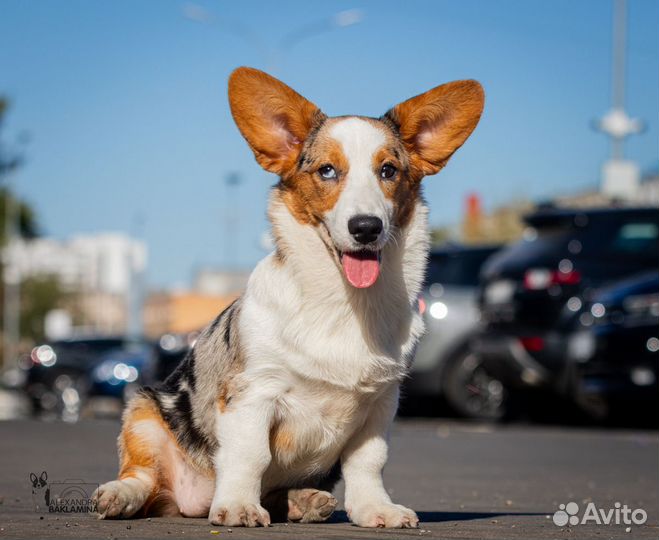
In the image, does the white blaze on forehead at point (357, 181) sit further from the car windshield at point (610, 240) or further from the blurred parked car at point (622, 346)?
the car windshield at point (610, 240)

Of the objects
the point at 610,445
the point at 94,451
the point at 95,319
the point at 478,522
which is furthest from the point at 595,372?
the point at 95,319

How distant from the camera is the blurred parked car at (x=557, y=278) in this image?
54.8 ft

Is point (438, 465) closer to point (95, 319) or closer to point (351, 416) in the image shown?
point (351, 416)

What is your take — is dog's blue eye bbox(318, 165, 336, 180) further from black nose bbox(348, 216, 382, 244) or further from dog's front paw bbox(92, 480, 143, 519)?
dog's front paw bbox(92, 480, 143, 519)

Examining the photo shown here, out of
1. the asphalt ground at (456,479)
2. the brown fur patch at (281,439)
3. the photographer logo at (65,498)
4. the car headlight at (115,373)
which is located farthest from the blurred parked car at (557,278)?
the car headlight at (115,373)

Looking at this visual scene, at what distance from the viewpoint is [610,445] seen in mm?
13805

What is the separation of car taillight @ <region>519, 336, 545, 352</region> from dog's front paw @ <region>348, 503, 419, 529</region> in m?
10.7

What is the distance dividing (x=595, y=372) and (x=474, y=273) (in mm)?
4895

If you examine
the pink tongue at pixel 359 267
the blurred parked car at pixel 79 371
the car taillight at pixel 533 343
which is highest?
the pink tongue at pixel 359 267

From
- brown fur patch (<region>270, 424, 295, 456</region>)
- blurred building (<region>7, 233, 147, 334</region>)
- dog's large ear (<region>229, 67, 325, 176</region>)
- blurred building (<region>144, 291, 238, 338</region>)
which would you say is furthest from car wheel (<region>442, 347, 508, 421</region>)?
blurred building (<region>144, 291, 238, 338</region>)

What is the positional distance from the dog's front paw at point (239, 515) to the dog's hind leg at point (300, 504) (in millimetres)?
464

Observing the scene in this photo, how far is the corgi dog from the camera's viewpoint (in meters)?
6.12

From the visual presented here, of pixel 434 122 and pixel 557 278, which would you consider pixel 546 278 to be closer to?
pixel 557 278

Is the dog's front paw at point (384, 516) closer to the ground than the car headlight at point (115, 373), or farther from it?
farther from it
